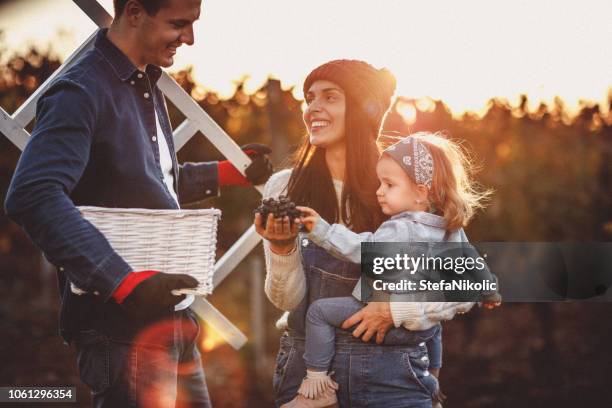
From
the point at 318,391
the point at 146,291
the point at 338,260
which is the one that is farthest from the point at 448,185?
the point at 146,291

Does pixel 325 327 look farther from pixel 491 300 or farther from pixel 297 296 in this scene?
pixel 491 300

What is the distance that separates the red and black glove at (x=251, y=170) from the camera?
292 centimetres

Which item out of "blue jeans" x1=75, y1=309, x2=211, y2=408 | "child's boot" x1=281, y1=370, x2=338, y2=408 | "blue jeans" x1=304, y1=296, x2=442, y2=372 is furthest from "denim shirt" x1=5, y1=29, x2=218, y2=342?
"child's boot" x1=281, y1=370, x2=338, y2=408

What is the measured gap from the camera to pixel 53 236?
1.94m

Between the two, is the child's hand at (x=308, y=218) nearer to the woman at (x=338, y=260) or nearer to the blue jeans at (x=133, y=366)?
the woman at (x=338, y=260)

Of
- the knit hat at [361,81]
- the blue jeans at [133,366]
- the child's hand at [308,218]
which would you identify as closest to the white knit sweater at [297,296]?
the child's hand at [308,218]

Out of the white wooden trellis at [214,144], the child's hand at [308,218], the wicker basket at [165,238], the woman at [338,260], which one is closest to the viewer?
the wicker basket at [165,238]

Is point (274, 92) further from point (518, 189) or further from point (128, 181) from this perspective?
point (128, 181)

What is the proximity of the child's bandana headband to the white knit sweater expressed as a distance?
0.37m

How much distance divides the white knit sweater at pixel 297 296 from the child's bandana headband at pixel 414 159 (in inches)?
14.7

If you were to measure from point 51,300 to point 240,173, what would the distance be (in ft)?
16.5

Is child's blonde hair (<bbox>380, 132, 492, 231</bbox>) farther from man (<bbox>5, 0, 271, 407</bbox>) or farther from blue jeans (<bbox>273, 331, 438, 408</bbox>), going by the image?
man (<bbox>5, 0, 271, 407</bbox>)

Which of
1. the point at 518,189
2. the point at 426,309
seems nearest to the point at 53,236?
the point at 426,309

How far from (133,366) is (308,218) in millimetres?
637
